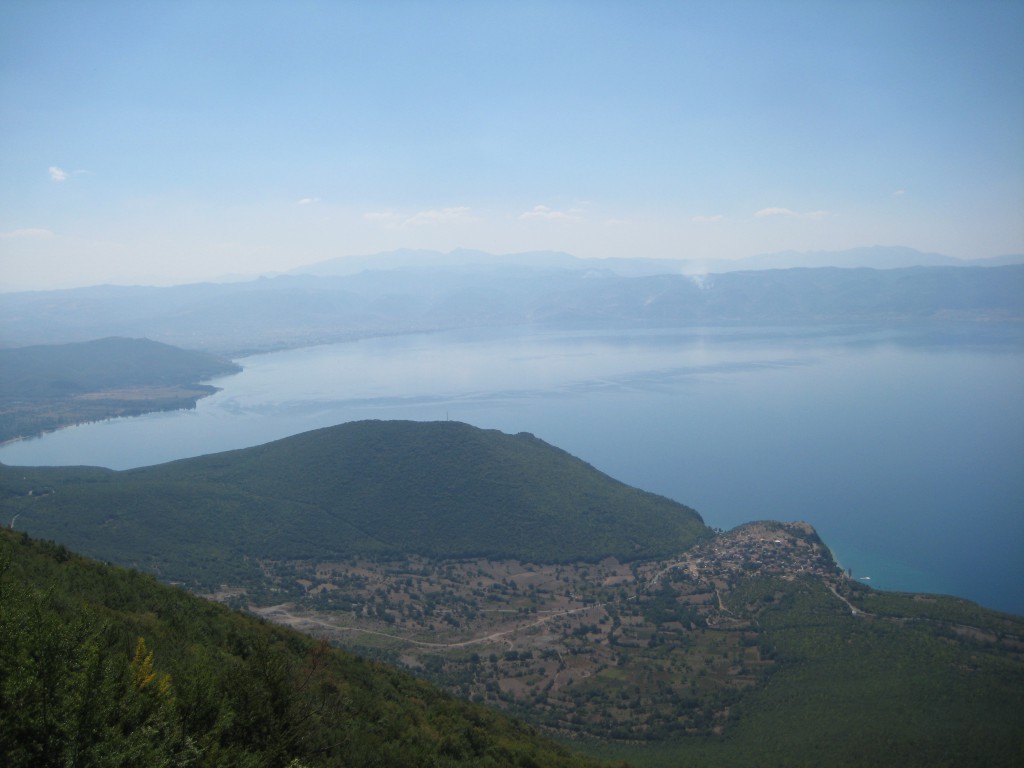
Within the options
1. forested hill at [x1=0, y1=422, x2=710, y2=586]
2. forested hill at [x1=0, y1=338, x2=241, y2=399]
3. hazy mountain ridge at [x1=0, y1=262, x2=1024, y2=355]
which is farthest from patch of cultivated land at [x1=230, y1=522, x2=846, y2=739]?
hazy mountain ridge at [x1=0, y1=262, x2=1024, y2=355]

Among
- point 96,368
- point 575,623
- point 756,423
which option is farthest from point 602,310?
point 575,623

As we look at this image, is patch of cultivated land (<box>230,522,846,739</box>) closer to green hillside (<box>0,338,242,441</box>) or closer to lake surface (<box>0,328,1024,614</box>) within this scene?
lake surface (<box>0,328,1024,614</box>)

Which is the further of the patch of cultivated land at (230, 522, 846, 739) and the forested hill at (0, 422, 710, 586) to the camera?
the forested hill at (0, 422, 710, 586)

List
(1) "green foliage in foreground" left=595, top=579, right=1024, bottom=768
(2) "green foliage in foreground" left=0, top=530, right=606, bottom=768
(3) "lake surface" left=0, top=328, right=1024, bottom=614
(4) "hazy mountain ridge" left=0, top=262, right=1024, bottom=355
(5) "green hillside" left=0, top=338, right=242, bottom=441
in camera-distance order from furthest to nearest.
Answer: (4) "hazy mountain ridge" left=0, top=262, right=1024, bottom=355, (5) "green hillside" left=0, top=338, right=242, bottom=441, (3) "lake surface" left=0, top=328, right=1024, bottom=614, (1) "green foliage in foreground" left=595, top=579, right=1024, bottom=768, (2) "green foliage in foreground" left=0, top=530, right=606, bottom=768

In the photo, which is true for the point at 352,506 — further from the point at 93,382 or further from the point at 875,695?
the point at 93,382

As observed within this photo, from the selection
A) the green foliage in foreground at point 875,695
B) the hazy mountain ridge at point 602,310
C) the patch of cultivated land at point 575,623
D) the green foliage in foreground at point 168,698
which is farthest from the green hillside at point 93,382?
the green foliage in foreground at point 875,695

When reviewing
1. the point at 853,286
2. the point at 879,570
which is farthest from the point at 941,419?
the point at 853,286
